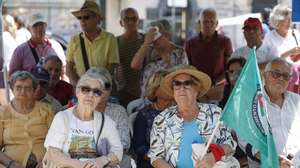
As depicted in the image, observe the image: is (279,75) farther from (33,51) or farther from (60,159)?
(33,51)

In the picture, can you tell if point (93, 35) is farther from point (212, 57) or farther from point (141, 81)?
point (212, 57)

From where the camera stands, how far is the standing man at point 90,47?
7.31 m

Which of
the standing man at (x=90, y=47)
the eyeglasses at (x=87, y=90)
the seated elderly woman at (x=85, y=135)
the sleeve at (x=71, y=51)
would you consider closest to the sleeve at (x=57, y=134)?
the seated elderly woman at (x=85, y=135)

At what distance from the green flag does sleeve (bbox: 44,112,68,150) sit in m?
1.18

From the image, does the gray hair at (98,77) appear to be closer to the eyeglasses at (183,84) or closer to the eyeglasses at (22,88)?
the eyeglasses at (22,88)

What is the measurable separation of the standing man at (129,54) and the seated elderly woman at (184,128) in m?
2.12

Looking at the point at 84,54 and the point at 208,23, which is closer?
the point at 84,54

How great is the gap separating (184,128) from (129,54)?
2.73 m

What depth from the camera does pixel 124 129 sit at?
606 centimetres

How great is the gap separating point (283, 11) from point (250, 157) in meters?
2.49

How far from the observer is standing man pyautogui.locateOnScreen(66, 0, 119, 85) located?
7.31 meters

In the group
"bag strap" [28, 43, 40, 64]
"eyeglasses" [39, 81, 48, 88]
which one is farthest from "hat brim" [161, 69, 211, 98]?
"bag strap" [28, 43, 40, 64]

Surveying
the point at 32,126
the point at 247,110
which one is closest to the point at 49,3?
the point at 32,126

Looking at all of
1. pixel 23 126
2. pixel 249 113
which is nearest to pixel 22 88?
pixel 23 126
